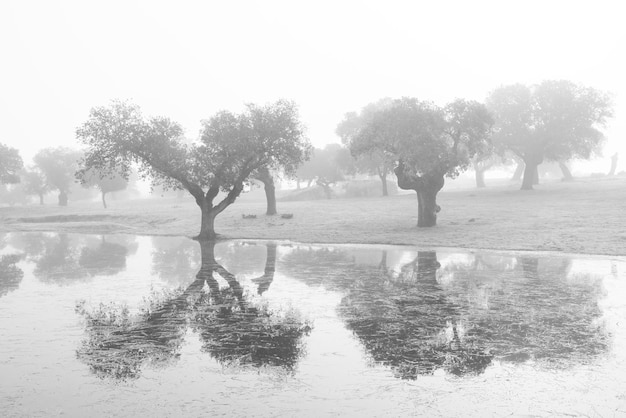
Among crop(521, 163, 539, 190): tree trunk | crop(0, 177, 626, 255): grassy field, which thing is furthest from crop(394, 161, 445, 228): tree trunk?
crop(521, 163, 539, 190): tree trunk

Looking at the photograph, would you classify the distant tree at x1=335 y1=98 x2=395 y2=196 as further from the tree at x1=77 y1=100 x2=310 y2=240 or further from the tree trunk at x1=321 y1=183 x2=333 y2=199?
the tree at x1=77 y1=100 x2=310 y2=240

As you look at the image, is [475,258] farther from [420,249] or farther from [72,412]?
[72,412]

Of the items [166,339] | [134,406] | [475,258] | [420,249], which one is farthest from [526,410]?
[420,249]

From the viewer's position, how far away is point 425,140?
39156 mm

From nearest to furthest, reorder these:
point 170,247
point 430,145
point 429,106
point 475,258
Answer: point 475,258 → point 170,247 → point 430,145 → point 429,106

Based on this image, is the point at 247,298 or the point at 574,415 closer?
the point at 574,415

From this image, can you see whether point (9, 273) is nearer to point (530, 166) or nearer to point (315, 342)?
point (315, 342)

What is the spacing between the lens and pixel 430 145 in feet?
128

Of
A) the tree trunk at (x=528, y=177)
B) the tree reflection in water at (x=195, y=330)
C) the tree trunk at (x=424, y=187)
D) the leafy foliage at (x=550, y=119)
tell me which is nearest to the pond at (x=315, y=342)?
the tree reflection in water at (x=195, y=330)

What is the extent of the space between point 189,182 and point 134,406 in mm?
34548

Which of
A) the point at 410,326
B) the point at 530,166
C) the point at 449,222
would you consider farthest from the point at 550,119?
the point at 410,326

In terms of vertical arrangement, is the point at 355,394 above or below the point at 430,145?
below

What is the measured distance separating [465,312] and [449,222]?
1176 inches

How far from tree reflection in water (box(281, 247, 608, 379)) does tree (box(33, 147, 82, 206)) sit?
8884 centimetres
